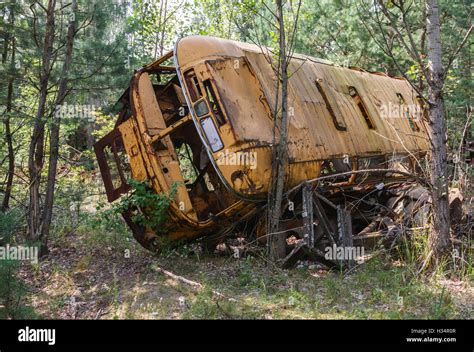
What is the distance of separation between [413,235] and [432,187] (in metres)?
1.04

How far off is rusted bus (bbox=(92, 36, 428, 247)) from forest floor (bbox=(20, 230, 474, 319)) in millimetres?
767

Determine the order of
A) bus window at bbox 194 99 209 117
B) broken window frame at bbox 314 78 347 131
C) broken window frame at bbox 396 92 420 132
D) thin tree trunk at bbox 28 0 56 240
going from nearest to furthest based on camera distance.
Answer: bus window at bbox 194 99 209 117
broken window frame at bbox 314 78 347 131
thin tree trunk at bbox 28 0 56 240
broken window frame at bbox 396 92 420 132

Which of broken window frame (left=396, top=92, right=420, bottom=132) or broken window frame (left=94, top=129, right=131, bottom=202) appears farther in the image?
broken window frame (left=396, top=92, right=420, bottom=132)

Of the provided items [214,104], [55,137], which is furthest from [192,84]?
[55,137]

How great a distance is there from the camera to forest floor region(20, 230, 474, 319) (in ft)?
18.4

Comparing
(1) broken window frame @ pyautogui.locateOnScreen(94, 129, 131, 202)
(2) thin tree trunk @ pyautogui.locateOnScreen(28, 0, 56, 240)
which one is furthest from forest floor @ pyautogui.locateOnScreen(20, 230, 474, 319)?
(1) broken window frame @ pyautogui.locateOnScreen(94, 129, 131, 202)

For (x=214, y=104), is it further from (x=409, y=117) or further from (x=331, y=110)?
(x=409, y=117)

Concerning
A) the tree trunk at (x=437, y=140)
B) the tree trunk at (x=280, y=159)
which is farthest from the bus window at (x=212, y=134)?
the tree trunk at (x=437, y=140)

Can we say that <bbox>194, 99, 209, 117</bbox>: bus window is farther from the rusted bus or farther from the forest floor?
the forest floor

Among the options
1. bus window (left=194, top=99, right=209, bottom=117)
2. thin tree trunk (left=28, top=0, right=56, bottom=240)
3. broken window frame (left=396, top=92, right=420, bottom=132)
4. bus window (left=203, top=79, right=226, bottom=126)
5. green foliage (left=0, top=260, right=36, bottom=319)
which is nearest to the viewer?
green foliage (left=0, top=260, right=36, bottom=319)
